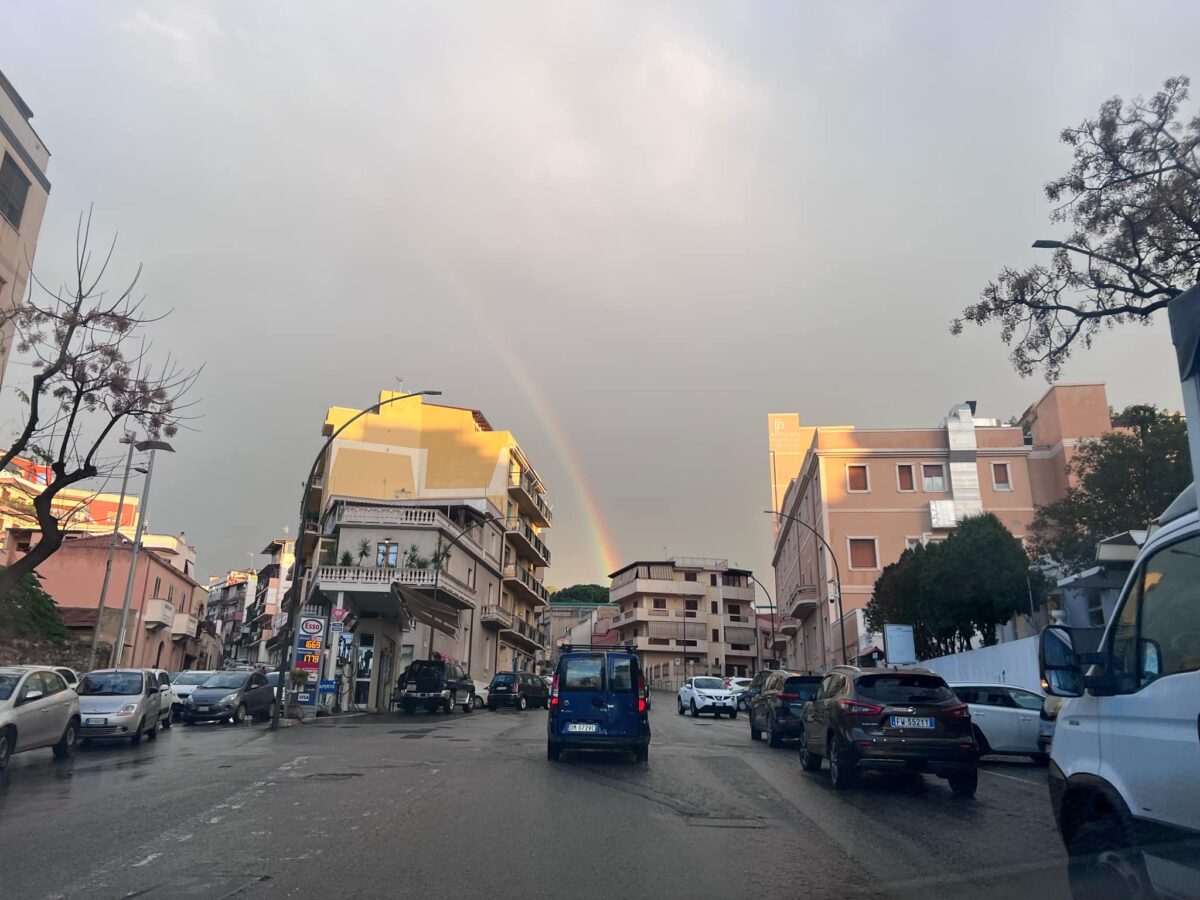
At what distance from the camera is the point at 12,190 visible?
23391mm

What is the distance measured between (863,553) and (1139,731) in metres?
47.1

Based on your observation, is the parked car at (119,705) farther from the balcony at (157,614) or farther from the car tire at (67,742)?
the balcony at (157,614)

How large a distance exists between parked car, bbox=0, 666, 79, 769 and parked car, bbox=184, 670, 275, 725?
9646 mm

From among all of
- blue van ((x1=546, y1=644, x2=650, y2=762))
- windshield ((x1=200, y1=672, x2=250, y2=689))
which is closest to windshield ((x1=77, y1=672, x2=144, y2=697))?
windshield ((x1=200, y1=672, x2=250, y2=689))

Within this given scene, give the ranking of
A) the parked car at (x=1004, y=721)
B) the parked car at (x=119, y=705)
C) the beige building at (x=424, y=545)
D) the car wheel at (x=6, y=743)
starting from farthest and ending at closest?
1. the beige building at (x=424, y=545)
2. the parked car at (x=119, y=705)
3. the parked car at (x=1004, y=721)
4. the car wheel at (x=6, y=743)

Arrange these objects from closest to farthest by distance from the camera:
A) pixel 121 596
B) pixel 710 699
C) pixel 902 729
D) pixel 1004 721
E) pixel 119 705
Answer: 1. pixel 902 729
2. pixel 1004 721
3. pixel 119 705
4. pixel 710 699
5. pixel 121 596

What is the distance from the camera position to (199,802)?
9781mm

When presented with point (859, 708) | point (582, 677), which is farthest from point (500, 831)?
point (582, 677)

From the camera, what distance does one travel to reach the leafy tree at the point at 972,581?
2919 centimetres

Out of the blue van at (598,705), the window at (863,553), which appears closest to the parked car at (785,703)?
the blue van at (598,705)

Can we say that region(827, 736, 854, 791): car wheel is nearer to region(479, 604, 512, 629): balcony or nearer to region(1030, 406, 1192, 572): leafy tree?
region(1030, 406, 1192, 572): leafy tree

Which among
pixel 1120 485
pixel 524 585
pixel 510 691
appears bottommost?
pixel 510 691

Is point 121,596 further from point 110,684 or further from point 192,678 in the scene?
point 110,684

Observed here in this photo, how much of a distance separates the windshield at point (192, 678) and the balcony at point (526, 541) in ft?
104
